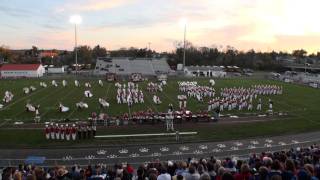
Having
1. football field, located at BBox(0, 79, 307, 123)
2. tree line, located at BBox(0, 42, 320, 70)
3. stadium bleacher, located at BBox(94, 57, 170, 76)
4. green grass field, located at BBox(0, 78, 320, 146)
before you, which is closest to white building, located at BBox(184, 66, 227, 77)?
stadium bleacher, located at BBox(94, 57, 170, 76)

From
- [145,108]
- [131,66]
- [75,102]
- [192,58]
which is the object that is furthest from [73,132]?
[192,58]

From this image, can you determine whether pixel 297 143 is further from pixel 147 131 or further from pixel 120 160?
pixel 120 160

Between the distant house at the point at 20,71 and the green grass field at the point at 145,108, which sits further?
the distant house at the point at 20,71

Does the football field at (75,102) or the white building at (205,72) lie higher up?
the white building at (205,72)

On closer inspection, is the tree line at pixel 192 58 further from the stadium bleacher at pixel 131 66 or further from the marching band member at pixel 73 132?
the marching band member at pixel 73 132

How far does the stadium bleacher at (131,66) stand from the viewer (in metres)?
94.7

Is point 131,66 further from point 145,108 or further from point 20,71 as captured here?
point 145,108

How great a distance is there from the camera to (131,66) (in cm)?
9994

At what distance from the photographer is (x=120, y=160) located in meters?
22.2

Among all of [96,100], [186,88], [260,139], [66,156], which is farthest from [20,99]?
[260,139]

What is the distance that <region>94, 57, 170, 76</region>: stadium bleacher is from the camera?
9466 cm

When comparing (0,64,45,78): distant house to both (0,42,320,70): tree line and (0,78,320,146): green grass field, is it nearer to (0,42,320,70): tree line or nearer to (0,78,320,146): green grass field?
(0,78,320,146): green grass field

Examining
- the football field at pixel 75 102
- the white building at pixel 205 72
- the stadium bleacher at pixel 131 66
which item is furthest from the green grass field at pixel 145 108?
the stadium bleacher at pixel 131 66

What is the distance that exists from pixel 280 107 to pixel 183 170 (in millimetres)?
31407
